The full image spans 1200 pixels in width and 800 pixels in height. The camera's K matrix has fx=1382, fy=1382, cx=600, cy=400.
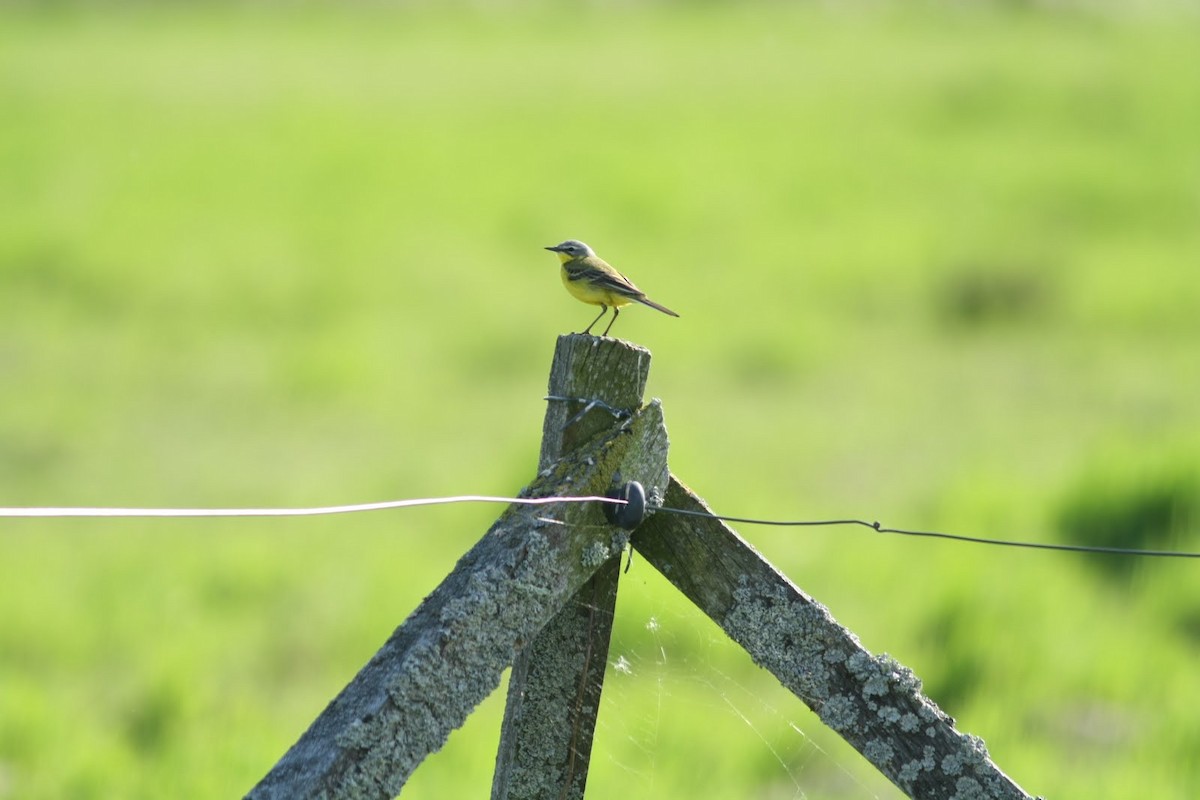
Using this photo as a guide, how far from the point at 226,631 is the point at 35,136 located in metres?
17.2

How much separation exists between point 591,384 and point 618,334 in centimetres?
1215

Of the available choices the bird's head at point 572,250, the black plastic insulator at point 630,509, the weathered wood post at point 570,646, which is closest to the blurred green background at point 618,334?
the weathered wood post at point 570,646

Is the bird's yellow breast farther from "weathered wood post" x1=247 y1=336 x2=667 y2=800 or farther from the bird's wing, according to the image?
"weathered wood post" x1=247 y1=336 x2=667 y2=800

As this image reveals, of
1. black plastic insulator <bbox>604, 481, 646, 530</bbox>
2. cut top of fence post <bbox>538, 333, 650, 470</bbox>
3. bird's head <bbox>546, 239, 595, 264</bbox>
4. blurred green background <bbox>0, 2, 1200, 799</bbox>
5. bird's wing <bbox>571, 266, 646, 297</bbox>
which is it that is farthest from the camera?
blurred green background <bbox>0, 2, 1200, 799</bbox>

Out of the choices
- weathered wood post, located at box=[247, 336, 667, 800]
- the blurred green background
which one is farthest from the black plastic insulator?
the blurred green background

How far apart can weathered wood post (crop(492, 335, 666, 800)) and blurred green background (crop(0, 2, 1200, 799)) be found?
0.62 meters

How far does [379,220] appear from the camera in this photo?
2038 cm

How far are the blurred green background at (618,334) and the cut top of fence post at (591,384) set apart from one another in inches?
35.2

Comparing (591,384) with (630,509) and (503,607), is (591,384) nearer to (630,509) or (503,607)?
(630,509)

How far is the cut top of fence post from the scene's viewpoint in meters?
2.93

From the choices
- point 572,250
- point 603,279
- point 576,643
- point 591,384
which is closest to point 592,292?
point 603,279

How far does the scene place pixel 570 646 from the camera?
3025 millimetres

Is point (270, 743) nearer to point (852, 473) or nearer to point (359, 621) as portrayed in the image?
point (359, 621)

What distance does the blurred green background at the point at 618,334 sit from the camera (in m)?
6.33
